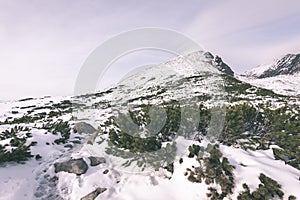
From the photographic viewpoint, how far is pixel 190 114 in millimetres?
11172

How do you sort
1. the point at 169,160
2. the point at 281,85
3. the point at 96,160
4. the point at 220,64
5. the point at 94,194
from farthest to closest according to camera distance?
the point at 220,64 < the point at 281,85 < the point at 96,160 < the point at 169,160 < the point at 94,194

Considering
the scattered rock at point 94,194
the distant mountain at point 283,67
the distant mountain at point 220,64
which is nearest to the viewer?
the scattered rock at point 94,194

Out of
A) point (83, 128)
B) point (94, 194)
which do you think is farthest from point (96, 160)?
point (83, 128)

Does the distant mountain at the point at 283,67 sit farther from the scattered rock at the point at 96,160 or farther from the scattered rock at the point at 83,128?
the scattered rock at the point at 96,160

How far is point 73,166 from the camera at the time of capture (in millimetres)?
9078

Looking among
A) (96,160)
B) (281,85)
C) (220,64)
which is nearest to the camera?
(96,160)

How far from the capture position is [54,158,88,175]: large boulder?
29.1 feet

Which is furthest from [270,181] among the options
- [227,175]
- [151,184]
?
[151,184]

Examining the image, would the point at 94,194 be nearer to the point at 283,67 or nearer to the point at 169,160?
the point at 169,160

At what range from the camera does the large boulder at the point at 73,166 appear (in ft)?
29.1

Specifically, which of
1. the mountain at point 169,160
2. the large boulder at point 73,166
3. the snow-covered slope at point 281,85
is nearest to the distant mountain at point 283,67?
the snow-covered slope at point 281,85

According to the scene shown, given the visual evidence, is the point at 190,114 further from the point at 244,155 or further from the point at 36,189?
the point at 36,189

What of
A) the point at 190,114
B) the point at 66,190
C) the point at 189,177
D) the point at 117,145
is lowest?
the point at 66,190

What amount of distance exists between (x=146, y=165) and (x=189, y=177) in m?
1.72
